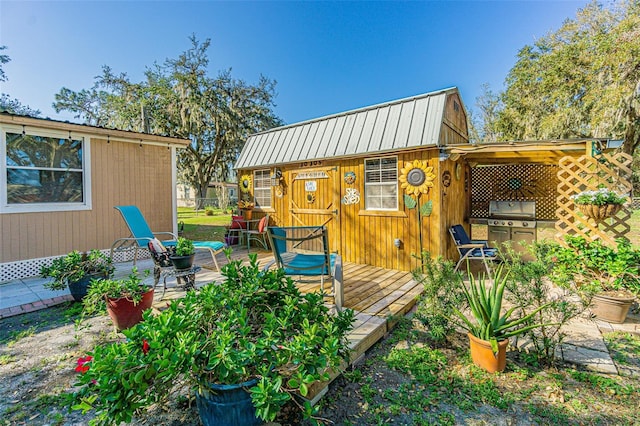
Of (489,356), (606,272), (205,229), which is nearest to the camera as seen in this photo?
(489,356)

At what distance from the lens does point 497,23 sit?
859 cm

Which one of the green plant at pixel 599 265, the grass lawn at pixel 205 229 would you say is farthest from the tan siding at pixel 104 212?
the green plant at pixel 599 265

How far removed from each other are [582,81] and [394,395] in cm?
1492

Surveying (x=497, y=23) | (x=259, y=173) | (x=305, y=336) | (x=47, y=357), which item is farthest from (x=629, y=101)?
(x=47, y=357)

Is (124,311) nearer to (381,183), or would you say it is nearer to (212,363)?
(212,363)

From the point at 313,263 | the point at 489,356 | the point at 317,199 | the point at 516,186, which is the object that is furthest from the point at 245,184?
the point at 489,356

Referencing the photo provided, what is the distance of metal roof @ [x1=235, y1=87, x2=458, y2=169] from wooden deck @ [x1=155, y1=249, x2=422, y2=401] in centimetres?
222

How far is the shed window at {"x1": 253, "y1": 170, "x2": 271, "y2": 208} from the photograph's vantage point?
7480 millimetres

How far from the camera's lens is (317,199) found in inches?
249

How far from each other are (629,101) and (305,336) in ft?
45.9

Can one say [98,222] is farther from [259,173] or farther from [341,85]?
[341,85]

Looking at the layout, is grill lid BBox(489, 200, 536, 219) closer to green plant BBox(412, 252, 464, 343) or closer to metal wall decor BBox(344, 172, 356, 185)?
metal wall decor BBox(344, 172, 356, 185)

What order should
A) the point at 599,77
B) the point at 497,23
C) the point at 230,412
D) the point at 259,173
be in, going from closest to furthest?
the point at 230,412 < the point at 259,173 < the point at 497,23 < the point at 599,77

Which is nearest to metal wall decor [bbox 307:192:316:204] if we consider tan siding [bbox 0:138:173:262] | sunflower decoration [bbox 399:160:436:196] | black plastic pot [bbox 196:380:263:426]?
sunflower decoration [bbox 399:160:436:196]
